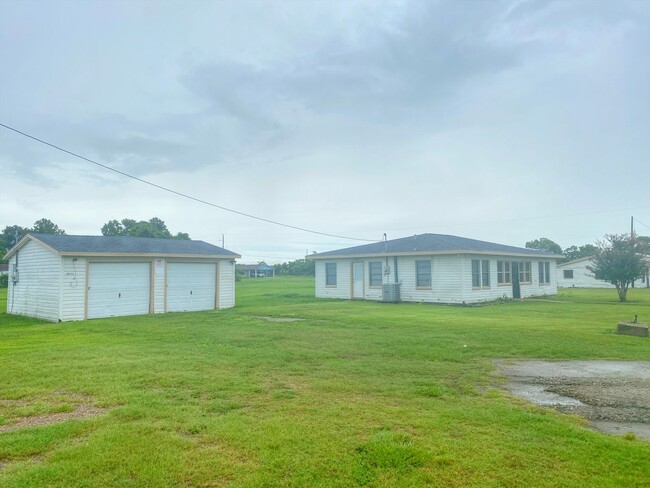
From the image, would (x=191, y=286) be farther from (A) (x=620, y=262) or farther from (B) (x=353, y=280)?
(A) (x=620, y=262)

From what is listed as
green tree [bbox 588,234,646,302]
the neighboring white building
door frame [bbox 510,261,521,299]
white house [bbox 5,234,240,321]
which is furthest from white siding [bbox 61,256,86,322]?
the neighboring white building

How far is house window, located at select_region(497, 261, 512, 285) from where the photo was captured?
23875 mm

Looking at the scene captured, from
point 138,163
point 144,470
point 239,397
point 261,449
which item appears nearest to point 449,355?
point 239,397

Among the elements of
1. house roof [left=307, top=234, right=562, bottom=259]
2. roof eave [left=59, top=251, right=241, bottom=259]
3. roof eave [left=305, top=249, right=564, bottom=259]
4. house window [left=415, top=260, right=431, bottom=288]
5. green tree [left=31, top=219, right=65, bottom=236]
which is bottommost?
house window [left=415, top=260, right=431, bottom=288]

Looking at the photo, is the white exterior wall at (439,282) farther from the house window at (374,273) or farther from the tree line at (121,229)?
the tree line at (121,229)

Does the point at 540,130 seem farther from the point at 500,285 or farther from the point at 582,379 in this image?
the point at 582,379

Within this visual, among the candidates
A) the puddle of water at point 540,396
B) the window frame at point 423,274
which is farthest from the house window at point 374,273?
the puddle of water at point 540,396

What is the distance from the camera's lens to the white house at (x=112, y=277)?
15.4 meters

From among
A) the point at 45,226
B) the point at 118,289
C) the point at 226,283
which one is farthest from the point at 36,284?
the point at 45,226

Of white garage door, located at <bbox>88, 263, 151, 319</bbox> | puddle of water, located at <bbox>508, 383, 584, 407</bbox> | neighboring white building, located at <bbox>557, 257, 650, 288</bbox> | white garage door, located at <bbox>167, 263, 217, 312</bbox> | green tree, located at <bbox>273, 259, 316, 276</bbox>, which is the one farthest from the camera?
green tree, located at <bbox>273, 259, 316, 276</bbox>

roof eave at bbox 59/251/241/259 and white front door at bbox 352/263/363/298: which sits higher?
roof eave at bbox 59/251/241/259

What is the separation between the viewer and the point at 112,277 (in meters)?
16.5

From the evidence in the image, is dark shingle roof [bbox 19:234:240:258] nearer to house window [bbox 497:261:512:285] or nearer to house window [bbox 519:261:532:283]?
house window [bbox 497:261:512:285]

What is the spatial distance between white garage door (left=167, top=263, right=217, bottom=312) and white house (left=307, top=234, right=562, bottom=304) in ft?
27.5
